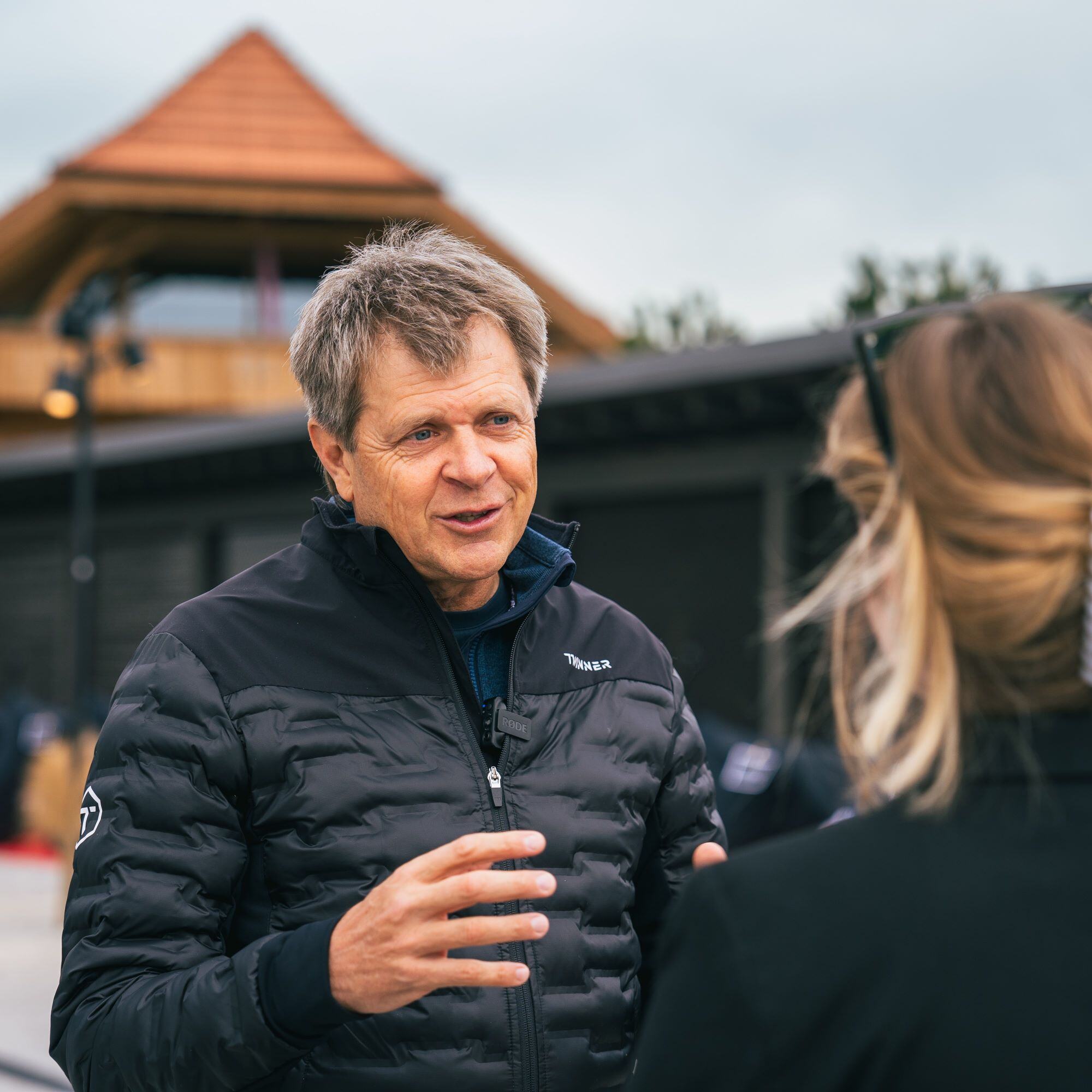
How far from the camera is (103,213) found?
Result: 920 inches

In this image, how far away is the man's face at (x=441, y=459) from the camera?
6.86ft

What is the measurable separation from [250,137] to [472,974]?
2624 centimetres

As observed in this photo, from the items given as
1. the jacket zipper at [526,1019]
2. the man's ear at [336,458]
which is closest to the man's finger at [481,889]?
the jacket zipper at [526,1019]

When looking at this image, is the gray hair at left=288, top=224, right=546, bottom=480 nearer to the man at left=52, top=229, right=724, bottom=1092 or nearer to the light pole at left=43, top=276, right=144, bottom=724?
the man at left=52, top=229, right=724, bottom=1092

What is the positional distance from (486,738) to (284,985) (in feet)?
1.60

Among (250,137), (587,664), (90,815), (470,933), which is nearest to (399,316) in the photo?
(587,664)

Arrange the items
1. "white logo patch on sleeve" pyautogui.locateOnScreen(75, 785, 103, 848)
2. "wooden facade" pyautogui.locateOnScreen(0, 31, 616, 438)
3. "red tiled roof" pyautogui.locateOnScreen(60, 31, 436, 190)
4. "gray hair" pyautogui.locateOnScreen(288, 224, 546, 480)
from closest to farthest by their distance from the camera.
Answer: "white logo patch on sleeve" pyautogui.locateOnScreen(75, 785, 103, 848) → "gray hair" pyautogui.locateOnScreen(288, 224, 546, 480) → "wooden facade" pyautogui.locateOnScreen(0, 31, 616, 438) → "red tiled roof" pyautogui.locateOnScreen(60, 31, 436, 190)

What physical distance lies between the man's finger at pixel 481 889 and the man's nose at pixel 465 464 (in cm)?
73

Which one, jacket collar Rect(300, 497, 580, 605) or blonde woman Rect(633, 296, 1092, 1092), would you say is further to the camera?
jacket collar Rect(300, 497, 580, 605)

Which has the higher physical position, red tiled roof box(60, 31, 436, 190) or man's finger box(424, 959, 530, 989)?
red tiled roof box(60, 31, 436, 190)

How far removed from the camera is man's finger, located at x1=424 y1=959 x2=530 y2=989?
62.6 inches

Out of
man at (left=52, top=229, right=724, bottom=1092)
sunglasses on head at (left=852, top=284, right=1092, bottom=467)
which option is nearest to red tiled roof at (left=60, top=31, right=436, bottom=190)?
man at (left=52, top=229, right=724, bottom=1092)

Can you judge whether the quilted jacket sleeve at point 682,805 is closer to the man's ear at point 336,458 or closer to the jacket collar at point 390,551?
the jacket collar at point 390,551

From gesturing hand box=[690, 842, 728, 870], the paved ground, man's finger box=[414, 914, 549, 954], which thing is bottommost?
the paved ground
